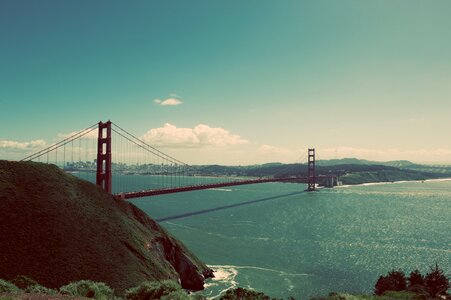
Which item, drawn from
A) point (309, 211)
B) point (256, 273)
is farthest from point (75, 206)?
point (309, 211)

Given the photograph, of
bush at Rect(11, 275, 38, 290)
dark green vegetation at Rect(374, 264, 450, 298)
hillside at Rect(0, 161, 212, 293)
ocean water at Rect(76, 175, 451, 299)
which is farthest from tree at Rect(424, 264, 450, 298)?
bush at Rect(11, 275, 38, 290)

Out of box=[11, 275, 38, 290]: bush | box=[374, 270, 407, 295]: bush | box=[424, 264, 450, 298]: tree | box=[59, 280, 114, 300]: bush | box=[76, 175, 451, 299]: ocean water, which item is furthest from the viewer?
box=[76, 175, 451, 299]: ocean water

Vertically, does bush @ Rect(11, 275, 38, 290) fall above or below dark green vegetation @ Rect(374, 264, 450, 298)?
above

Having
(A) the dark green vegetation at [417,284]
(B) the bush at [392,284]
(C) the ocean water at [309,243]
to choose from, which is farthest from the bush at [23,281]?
(B) the bush at [392,284]

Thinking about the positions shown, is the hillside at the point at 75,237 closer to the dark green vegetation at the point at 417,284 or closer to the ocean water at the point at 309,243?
the ocean water at the point at 309,243

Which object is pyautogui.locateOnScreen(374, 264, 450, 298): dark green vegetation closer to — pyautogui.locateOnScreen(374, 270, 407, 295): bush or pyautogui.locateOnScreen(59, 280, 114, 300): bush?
pyautogui.locateOnScreen(374, 270, 407, 295): bush

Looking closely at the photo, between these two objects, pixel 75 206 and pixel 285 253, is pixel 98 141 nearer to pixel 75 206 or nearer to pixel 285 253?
pixel 75 206
